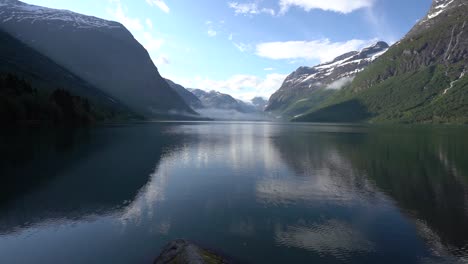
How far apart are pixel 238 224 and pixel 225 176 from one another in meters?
23.4

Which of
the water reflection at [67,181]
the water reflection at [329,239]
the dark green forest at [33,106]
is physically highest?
the dark green forest at [33,106]

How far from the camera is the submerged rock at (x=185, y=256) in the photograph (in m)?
19.5

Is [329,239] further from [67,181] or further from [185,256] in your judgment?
[67,181]

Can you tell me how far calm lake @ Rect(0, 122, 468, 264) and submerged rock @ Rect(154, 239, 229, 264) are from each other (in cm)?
249

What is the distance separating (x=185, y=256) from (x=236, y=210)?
15725 millimetres

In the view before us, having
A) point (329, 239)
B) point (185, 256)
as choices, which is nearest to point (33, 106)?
point (185, 256)

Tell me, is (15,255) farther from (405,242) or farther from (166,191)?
(405,242)

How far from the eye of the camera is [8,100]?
12156 centimetres

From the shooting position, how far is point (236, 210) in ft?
115

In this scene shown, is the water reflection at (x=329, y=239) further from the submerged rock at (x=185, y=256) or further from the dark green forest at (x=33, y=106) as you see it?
the dark green forest at (x=33, y=106)

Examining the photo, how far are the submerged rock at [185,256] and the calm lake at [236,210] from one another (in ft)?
8.18

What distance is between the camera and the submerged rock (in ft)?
64.0

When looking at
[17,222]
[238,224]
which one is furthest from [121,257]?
[17,222]

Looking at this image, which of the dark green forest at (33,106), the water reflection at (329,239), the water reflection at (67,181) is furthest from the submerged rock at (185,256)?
the dark green forest at (33,106)
